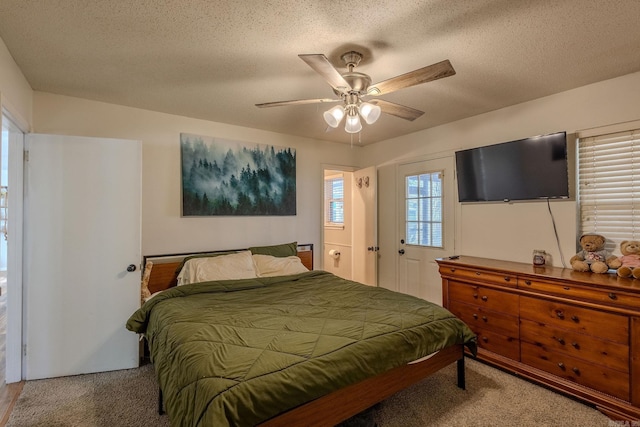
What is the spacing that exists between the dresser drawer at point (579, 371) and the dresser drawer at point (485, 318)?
0.16 metres

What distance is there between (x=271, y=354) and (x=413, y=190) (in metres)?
3.04

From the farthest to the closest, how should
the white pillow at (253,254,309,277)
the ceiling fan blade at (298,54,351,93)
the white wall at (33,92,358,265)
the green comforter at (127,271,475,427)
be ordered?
1. the white pillow at (253,254,309,277)
2. the white wall at (33,92,358,265)
3. the ceiling fan blade at (298,54,351,93)
4. the green comforter at (127,271,475,427)

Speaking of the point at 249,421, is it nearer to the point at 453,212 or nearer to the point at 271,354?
the point at 271,354

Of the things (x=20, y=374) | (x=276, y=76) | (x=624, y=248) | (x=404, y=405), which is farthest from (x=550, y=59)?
(x=20, y=374)

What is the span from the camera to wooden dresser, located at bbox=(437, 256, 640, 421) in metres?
2.00

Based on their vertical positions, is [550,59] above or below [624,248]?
above

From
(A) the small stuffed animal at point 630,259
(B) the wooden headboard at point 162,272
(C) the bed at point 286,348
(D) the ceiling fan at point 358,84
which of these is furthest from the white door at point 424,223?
(B) the wooden headboard at point 162,272

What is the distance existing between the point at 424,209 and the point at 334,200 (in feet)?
6.69

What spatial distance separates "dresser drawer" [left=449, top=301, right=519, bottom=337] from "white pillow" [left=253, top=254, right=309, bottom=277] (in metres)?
1.65

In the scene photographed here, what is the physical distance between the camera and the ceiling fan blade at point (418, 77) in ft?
5.34

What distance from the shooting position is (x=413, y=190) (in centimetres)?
397

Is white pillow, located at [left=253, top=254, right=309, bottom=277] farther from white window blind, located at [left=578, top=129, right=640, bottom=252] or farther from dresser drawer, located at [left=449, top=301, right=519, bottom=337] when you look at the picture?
white window blind, located at [left=578, top=129, right=640, bottom=252]

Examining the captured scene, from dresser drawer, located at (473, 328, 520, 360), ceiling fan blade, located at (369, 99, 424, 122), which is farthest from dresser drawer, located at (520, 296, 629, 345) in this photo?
ceiling fan blade, located at (369, 99, 424, 122)

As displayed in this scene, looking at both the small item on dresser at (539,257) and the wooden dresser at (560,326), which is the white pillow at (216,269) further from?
the small item on dresser at (539,257)
